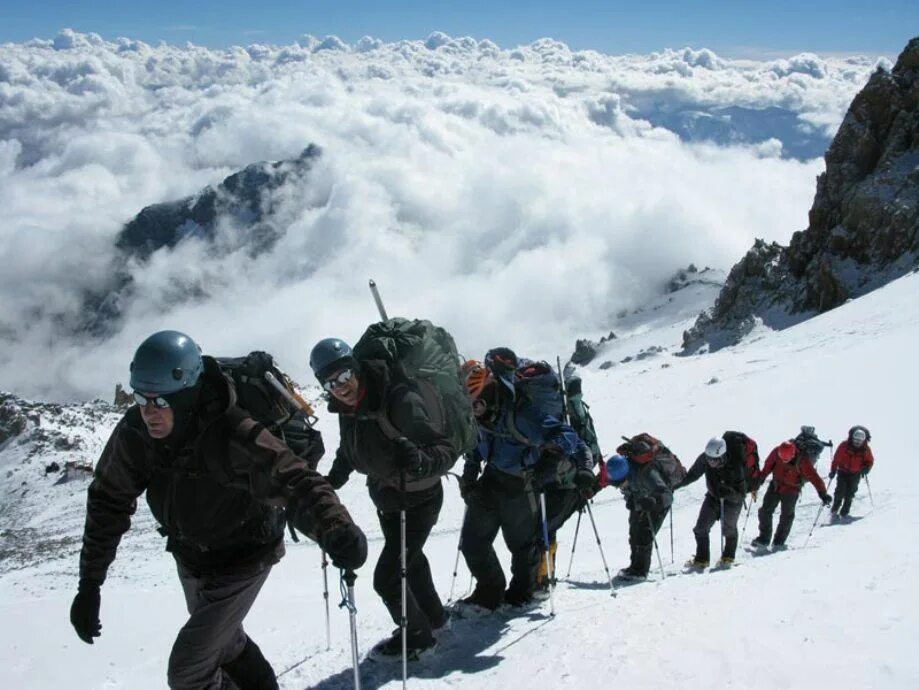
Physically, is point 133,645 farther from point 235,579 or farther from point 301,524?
point 301,524

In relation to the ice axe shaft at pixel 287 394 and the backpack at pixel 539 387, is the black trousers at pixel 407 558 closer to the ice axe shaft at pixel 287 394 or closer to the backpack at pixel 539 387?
the backpack at pixel 539 387

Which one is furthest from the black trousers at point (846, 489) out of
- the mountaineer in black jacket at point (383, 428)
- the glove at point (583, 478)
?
the mountaineer in black jacket at point (383, 428)

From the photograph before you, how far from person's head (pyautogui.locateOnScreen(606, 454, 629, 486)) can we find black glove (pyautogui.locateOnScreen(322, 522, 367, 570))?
5.58 metres

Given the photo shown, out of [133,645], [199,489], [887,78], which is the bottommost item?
[133,645]

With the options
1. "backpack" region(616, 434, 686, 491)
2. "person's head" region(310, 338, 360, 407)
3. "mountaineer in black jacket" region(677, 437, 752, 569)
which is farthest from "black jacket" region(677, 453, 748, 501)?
"person's head" region(310, 338, 360, 407)

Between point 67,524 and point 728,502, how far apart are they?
84.1 ft

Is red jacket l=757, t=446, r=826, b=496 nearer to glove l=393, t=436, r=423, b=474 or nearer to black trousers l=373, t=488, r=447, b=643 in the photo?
black trousers l=373, t=488, r=447, b=643

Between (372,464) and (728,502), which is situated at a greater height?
(372,464)

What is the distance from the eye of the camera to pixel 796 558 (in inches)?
317

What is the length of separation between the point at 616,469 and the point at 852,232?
57.6 m

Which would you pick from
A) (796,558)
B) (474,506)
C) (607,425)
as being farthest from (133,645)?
(607,425)

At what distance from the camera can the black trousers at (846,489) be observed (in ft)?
40.2

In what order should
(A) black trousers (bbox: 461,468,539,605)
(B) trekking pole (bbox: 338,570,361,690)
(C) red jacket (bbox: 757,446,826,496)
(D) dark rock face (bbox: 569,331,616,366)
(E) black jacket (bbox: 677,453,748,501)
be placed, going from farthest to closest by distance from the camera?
(D) dark rock face (bbox: 569,331,616,366) < (C) red jacket (bbox: 757,446,826,496) < (E) black jacket (bbox: 677,453,748,501) < (A) black trousers (bbox: 461,468,539,605) < (B) trekking pole (bbox: 338,570,361,690)

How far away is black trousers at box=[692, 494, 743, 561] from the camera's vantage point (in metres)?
10.1
